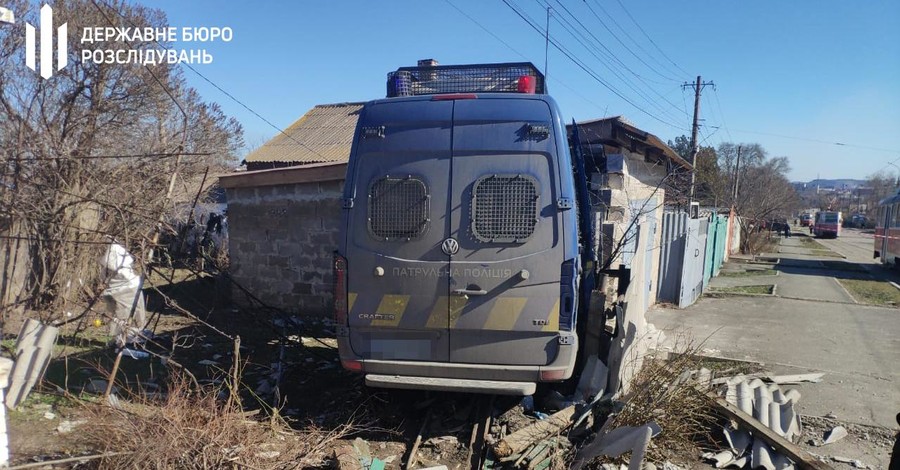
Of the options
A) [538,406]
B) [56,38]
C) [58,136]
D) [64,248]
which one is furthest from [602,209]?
[56,38]

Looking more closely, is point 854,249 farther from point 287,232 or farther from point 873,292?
point 287,232

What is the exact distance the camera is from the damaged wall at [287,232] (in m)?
8.46

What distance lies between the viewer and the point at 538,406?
16.3ft

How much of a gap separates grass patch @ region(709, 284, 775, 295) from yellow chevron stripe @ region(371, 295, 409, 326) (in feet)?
37.8

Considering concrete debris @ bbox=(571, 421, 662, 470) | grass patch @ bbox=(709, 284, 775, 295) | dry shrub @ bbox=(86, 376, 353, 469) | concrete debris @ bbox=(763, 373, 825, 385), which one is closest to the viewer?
dry shrub @ bbox=(86, 376, 353, 469)

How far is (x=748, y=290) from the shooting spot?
14180 millimetres

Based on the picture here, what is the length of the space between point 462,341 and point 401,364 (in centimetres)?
50

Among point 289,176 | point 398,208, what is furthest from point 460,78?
point 289,176

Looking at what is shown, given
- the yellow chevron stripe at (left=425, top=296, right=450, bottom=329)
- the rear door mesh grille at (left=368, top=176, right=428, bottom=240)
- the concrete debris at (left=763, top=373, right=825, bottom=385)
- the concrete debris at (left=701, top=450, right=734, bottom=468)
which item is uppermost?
the rear door mesh grille at (left=368, top=176, right=428, bottom=240)

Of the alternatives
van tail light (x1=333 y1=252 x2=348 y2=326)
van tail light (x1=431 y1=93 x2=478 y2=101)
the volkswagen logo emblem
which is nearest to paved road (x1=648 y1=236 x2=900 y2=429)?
the volkswagen logo emblem

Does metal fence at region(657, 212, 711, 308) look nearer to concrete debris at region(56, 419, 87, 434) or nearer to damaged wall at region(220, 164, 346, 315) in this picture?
damaged wall at region(220, 164, 346, 315)

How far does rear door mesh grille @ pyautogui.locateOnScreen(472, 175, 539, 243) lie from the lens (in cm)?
420

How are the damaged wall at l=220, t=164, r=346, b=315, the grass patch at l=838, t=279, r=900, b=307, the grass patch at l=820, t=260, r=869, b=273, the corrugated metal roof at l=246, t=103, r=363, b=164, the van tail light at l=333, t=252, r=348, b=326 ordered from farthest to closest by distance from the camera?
the grass patch at l=820, t=260, r=869, b=273 < the corrugated metal roof at l=246, t=103, r=363, b=164 < the grass patch at l=838, t=279, r=900, b=307 < the damaged wall at l=220, t=164, r=346, b=315 < the van tail light at l=333, t=252, r=348, b=326

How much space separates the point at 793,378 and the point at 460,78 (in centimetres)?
499
